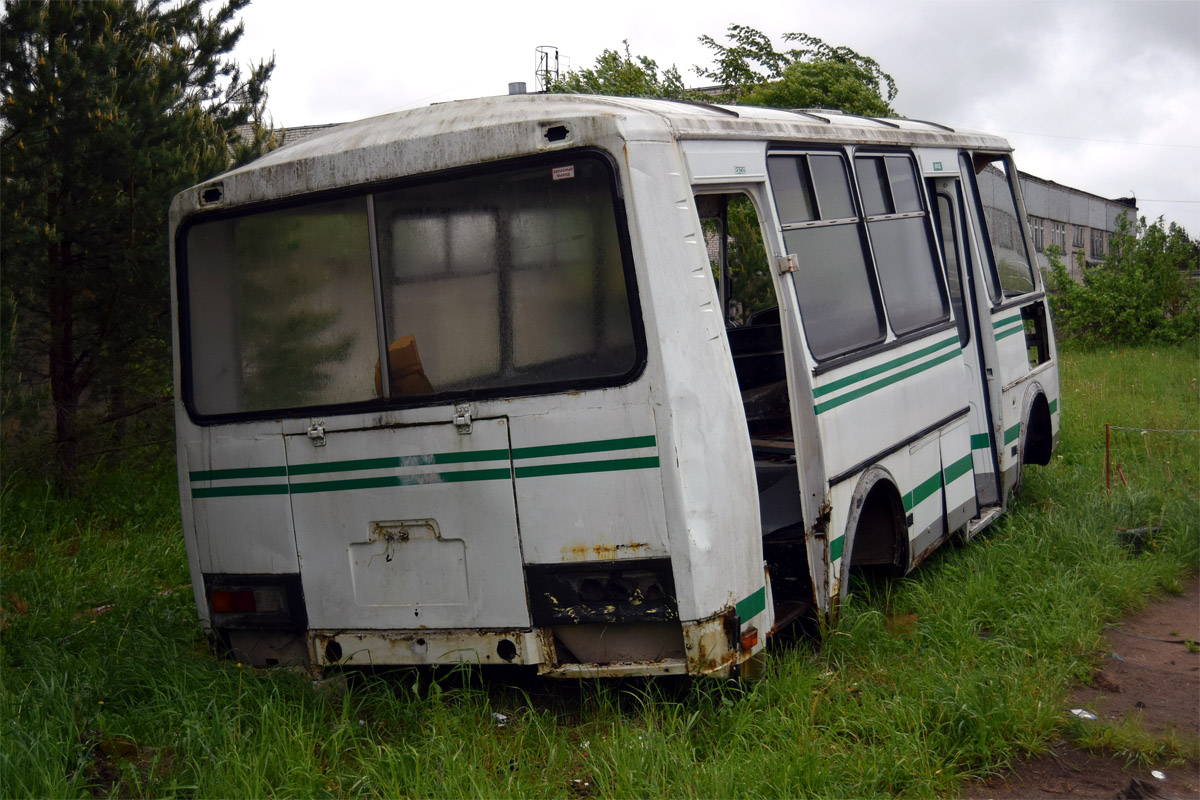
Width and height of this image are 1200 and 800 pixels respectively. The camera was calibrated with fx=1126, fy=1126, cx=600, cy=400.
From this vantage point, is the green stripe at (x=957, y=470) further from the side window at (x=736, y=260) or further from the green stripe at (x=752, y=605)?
the green stripe at (x=752, y=605)

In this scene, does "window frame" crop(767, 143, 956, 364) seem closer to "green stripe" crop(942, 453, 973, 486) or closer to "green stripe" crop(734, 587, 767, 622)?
"green stripe" crop(942, 453, 973, 486)

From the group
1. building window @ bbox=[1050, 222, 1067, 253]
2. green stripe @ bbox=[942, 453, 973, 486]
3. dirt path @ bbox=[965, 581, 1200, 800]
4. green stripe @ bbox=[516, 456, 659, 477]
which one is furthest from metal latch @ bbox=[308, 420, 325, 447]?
building window @ bbox=[1050, 222, 1067, 253]

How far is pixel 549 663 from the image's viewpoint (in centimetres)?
441

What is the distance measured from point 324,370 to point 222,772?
5.32 feet

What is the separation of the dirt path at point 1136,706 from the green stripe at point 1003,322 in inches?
78.1

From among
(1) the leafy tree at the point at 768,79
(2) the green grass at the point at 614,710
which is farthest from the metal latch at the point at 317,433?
(1) the leafy tree at the point at 768,79

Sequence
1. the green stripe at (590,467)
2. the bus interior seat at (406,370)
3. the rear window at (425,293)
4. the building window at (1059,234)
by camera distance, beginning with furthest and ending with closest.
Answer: the building window at (1059,234) → the bus interior seat at (406,370) → the rear window at (425,293) → the green stripe at (590,467)

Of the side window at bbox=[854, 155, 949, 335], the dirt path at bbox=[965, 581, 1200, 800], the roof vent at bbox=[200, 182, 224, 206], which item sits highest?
the roof vent at bbox=[200, 182, 224, 206]

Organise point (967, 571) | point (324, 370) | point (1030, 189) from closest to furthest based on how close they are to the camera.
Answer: point (324, 370) → point (967, 571) → point (1030, 189)

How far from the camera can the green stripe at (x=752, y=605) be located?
436cm

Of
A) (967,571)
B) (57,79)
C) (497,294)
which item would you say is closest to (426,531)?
(497,294)

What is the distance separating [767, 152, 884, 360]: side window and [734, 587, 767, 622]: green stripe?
3.74ft

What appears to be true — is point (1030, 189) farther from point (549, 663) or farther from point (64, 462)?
point (549, 663)

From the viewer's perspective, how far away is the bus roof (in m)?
4.27
